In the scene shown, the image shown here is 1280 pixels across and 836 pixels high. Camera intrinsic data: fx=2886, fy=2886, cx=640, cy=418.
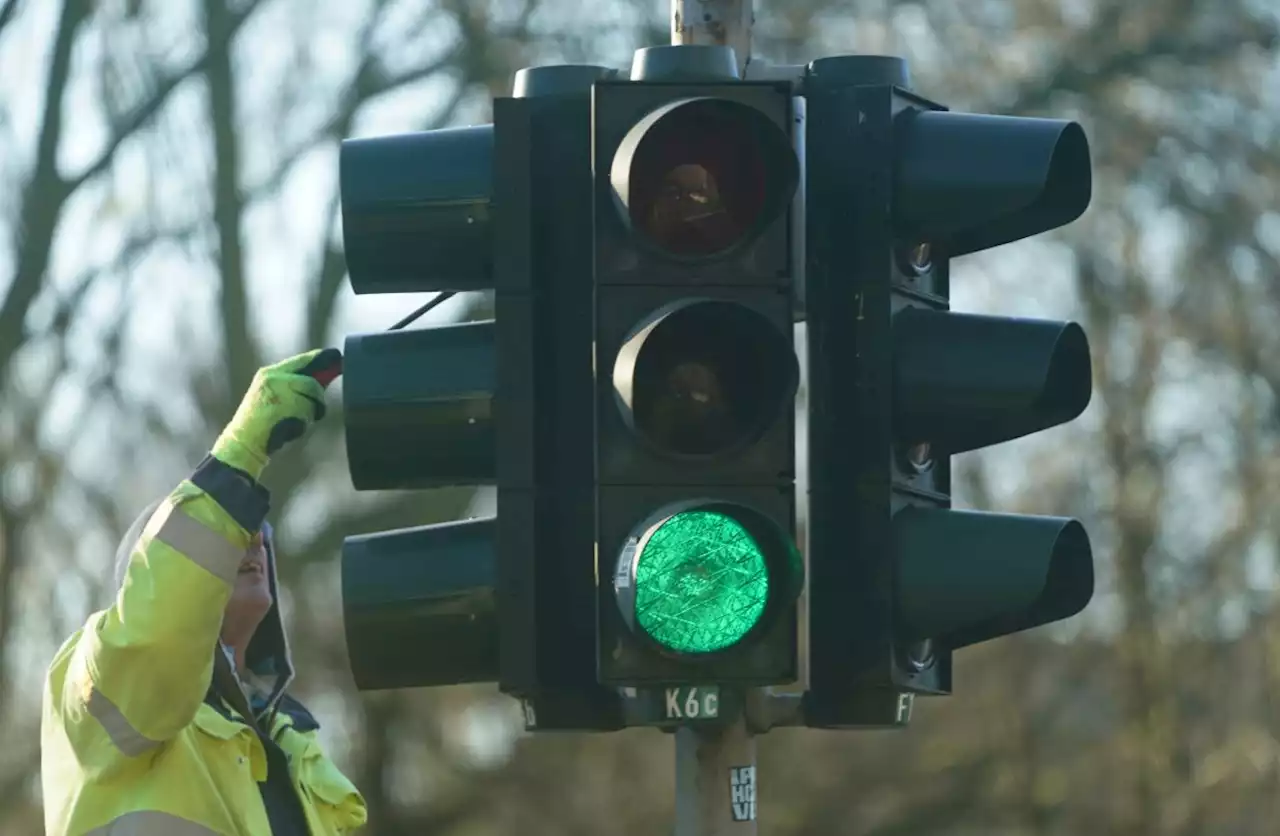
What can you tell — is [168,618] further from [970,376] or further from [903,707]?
[970,376]

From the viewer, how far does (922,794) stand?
16328 mm

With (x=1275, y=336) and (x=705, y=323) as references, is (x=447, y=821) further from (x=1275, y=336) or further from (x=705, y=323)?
(x=705, y=323)

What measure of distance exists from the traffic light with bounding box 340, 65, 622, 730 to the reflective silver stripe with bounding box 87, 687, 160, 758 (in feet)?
1.48

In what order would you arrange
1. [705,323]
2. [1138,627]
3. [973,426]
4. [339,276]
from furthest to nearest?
[339,276]
[1138,627]
[973,426]
[705,323]

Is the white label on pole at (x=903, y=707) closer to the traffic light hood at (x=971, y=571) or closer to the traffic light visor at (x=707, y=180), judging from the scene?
the traffic light hood at (x=971, y=571)

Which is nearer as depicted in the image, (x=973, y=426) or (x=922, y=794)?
(x=973, y=426)

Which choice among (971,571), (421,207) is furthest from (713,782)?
(421,207)

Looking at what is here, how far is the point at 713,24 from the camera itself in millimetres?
5164

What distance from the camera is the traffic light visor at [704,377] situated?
190 inches

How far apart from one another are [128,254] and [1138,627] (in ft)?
21.2

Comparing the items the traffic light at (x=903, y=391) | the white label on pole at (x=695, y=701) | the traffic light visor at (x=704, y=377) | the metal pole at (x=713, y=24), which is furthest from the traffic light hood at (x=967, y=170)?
the white label on pole at (x=695, y=701)

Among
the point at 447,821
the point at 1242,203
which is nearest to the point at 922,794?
the point at 447,821

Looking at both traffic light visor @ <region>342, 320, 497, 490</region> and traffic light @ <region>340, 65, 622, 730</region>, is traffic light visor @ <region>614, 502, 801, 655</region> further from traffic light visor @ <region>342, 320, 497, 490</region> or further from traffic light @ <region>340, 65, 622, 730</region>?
traffic light visor @ <region>342, 320, 497, 490</region>

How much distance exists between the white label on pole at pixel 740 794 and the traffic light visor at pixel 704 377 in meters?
0.61
